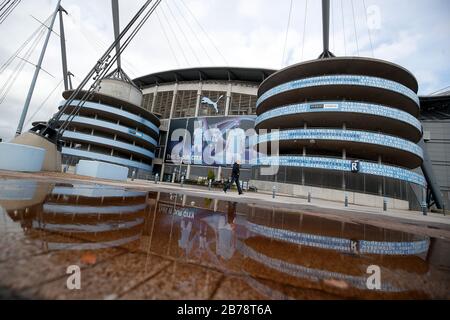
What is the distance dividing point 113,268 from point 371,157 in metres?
30.3

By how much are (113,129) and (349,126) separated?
3779cm

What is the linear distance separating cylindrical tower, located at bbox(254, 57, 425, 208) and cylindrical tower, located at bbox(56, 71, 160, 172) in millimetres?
25676

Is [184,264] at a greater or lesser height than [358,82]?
lesser

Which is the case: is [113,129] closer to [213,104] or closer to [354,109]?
[213,104]

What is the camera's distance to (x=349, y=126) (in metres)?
24.2

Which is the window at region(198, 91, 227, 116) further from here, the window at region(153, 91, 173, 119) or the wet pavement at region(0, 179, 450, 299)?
the wet pavement at region(0, 179, 450, 299)

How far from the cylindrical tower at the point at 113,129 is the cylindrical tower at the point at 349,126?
1011 inches

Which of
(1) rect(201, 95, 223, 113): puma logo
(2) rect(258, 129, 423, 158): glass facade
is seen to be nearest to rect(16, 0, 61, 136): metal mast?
(1) rect(201, 95, 223, 113): puma logo

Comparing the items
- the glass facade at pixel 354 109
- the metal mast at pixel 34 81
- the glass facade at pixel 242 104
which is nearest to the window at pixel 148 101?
the glass facade at pixel 242 104

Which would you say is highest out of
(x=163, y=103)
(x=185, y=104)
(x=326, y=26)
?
(x=326, y=26)

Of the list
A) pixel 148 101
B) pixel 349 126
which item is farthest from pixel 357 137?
pixel 148 101
